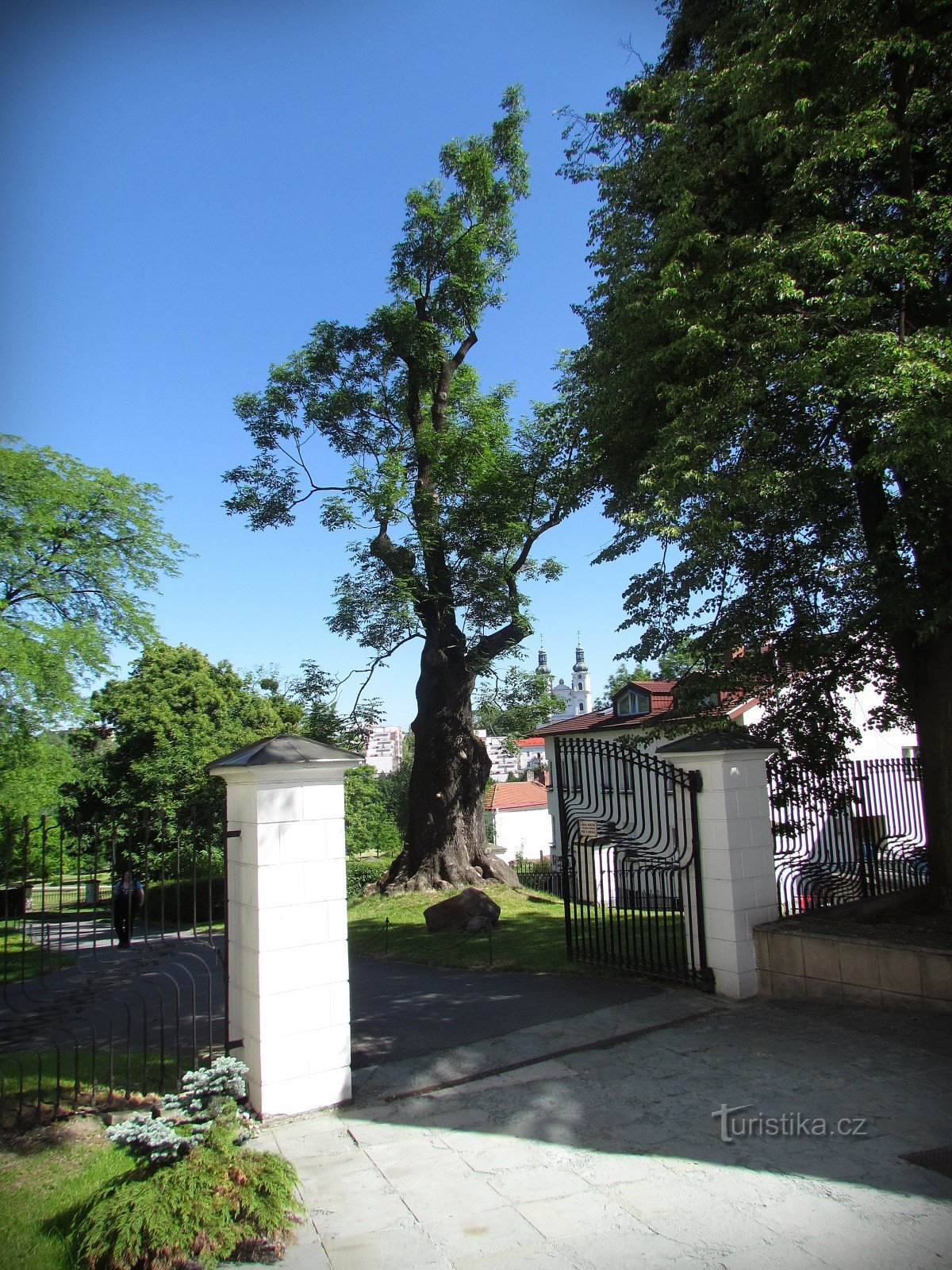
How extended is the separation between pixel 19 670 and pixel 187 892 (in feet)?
21.1

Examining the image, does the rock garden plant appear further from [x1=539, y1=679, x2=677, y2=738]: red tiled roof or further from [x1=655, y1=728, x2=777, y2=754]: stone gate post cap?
[x1=539, y1=679, x2=677, y2=738]: red tiled roof

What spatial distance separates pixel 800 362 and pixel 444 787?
1207cm

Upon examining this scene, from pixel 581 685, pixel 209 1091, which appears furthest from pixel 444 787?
pixel 581 685

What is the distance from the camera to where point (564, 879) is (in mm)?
8922

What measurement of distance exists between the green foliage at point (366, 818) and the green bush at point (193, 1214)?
35.1ft

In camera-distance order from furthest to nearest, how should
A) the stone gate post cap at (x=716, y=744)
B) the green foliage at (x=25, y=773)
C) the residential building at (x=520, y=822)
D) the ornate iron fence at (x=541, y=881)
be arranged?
the residential building at (x=520, y=822)
the ornate iron fence at (x=541, y=881)
the green foliage at (x=25, y=773)
the stone gate post cap at (x=716, y=744)

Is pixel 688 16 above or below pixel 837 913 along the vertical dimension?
above

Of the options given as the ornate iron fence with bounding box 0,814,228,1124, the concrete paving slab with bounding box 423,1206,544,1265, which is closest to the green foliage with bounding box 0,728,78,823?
the ornate iron fence with bounding box 0,814,228,1124

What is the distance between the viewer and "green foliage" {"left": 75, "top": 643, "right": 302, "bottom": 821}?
958 inches

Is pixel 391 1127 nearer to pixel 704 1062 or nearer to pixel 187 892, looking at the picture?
pixel 704 1062

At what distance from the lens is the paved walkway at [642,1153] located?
11.3 feet

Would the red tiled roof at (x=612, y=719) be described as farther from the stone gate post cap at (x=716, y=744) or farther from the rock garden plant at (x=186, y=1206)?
the rock garden plant at (x=186, y=1206)

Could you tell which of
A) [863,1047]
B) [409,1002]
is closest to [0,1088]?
[409,1002]

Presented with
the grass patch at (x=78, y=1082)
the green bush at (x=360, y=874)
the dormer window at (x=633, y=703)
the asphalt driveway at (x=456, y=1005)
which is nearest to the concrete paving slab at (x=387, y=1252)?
the grass patch at (x=78, y=1082)
